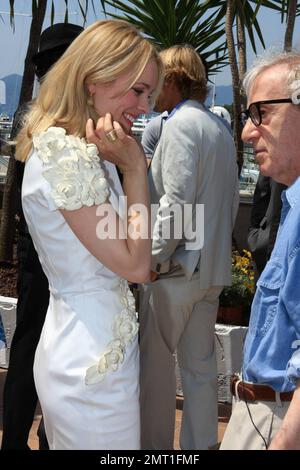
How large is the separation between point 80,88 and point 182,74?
1.84m

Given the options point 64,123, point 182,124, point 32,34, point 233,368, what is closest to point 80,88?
point 64,123

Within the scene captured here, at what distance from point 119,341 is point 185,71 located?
2.14 m

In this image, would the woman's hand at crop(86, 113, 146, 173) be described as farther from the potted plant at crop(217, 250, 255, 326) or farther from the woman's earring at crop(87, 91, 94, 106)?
the potted plant at crop(217, 250, 255, 326)

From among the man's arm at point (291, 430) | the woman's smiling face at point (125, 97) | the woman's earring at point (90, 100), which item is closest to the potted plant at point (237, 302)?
the woman's smiling face at point (125, 97)

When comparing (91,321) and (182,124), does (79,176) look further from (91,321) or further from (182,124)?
(182,124)

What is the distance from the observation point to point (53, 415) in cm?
217

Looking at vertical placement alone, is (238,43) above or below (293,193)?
below

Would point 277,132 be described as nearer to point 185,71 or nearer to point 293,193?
point 293,193

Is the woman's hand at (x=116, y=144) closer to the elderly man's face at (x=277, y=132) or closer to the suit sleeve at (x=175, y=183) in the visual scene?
the elderly man's face at (x=277, y=132)

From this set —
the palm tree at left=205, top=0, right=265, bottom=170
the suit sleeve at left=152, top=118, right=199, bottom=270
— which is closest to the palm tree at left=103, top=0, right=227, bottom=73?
the palm tree at left=205, top=0, right=265, bottom=170

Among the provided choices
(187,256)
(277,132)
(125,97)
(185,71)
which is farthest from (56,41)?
(277,132)

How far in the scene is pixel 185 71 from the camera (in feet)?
13.0

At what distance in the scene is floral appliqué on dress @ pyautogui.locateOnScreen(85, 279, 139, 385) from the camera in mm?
2102
